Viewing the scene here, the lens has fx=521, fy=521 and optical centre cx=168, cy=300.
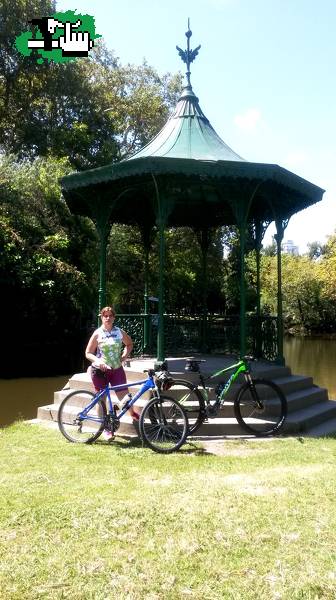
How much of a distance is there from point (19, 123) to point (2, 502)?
2571 centimetres

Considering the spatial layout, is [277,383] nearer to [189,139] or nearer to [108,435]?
[108,435]

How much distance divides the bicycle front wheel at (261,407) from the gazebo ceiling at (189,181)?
293cm

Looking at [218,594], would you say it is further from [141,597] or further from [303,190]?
[303,190]

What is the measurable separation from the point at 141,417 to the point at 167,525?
2.13 meters

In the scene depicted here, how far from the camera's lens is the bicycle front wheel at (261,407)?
708 cm

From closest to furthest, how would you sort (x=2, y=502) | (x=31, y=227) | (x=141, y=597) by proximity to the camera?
1. (x=141, y=597)
2. (x=2, y=502)
3. (x=31, y=227)

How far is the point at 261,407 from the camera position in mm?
7203

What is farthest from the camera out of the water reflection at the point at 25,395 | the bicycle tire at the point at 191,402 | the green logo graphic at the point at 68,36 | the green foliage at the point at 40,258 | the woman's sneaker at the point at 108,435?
the green foliage at the point at 40,258

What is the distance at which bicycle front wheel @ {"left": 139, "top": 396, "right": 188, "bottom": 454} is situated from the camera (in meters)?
6.16

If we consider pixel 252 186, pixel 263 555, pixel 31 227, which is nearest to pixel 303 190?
pixel 252 186

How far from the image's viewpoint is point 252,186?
27.7ft

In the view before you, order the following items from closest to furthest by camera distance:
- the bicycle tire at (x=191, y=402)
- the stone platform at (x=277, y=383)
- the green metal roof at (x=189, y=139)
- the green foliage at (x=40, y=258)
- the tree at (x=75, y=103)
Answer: the bicycle tire at (x=191, y=402) → the stone platform at (x=277, y=383) → the green metal roof at (x=189, y=139) → the green foliage at (x=40, y=258) → the tree at (x=75, y=103)

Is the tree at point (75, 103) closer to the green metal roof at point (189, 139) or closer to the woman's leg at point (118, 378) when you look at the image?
the green metal roof at point (189, 139)

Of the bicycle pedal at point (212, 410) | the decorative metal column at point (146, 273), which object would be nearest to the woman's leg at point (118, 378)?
the bicycle pedal at point (212, 410)
